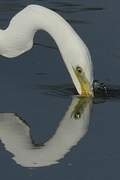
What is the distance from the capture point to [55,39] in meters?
9.66

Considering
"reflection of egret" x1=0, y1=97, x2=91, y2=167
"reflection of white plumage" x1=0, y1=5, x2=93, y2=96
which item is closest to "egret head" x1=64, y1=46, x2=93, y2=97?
"reflection of white plumage" x1=0, y1=5, x2=93, y2=96

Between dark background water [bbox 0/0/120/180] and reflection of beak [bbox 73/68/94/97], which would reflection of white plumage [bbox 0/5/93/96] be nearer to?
reflection of beak [bbox 73/68/94/97]

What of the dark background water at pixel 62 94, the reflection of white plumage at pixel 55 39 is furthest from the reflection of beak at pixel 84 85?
the dark background water at pixel 62 94

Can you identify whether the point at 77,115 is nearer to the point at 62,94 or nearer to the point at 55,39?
the point at 62,94

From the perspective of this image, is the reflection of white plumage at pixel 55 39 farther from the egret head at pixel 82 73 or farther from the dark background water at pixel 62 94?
the dark background water at pixel 62 94

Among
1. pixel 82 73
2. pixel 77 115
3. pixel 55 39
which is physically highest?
pixel 55 39

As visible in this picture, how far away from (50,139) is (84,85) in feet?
2.66

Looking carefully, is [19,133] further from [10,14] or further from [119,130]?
[10,14]

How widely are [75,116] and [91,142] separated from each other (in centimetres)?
69

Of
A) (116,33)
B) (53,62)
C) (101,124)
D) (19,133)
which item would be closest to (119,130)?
(101,124)

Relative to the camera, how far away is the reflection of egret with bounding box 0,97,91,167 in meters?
8.45

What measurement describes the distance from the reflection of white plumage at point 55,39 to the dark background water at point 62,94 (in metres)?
0.30

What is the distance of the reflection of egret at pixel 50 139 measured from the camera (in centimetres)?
845

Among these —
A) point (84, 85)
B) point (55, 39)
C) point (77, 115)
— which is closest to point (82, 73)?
point (84, 85)
